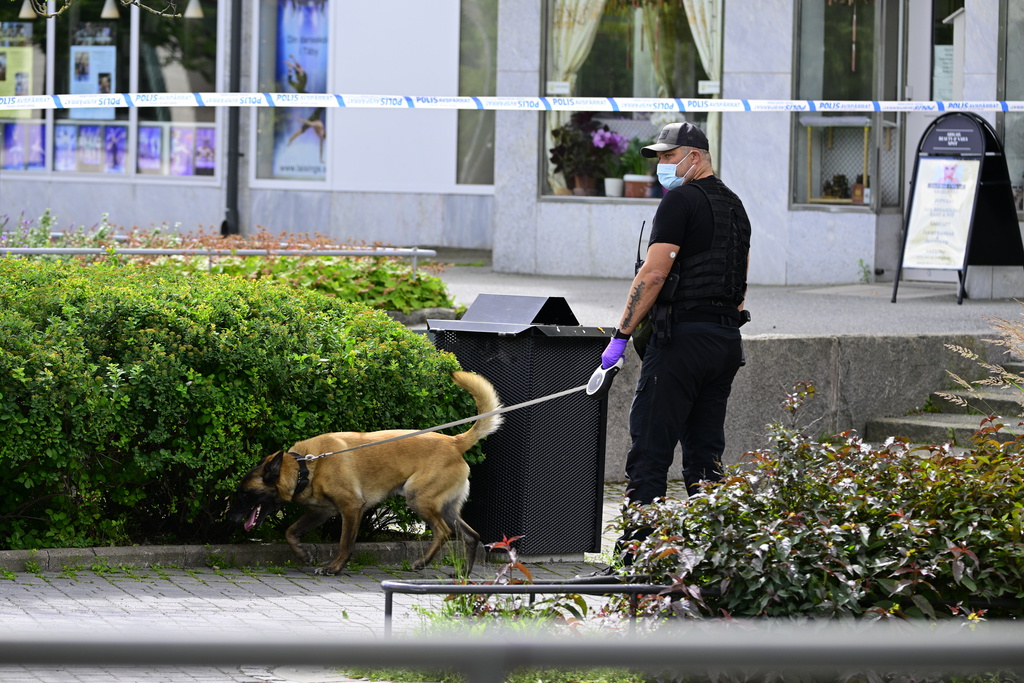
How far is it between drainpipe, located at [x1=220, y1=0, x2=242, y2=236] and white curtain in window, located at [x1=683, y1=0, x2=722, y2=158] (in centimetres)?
704

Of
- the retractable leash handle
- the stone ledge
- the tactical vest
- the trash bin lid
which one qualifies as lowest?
the stone ledge

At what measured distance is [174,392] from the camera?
21.3 ft

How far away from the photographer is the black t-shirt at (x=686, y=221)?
6.15 m

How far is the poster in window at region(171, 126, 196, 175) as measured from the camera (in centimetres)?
2019

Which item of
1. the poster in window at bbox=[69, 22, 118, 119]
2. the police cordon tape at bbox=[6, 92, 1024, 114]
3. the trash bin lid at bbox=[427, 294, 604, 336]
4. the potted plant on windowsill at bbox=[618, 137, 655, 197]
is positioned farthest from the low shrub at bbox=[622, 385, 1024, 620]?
the poster in window at bbox=[69, 22, 118, 119]

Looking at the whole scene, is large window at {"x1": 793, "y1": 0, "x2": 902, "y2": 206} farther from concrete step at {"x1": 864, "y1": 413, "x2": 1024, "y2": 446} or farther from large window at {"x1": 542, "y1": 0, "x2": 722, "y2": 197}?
concrete step at {"x1": 864, "y1": 413, "x2": 1024, "y2": 446}

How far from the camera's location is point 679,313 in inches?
244

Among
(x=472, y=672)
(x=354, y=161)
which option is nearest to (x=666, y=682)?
(x=472, y=672)

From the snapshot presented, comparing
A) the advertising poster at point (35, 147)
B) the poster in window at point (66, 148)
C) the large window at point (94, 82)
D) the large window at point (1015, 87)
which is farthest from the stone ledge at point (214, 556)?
the advertising poster at point (35, 147)

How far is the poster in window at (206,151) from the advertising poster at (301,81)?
1005 millimetres

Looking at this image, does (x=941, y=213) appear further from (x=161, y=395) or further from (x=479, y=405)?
(x=161, y=395)

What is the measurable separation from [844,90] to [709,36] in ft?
4.78

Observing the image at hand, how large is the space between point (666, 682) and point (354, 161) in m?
17.2

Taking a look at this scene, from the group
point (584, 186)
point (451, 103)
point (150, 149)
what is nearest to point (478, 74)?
point (584, 186)
